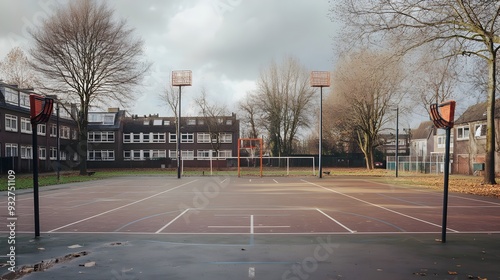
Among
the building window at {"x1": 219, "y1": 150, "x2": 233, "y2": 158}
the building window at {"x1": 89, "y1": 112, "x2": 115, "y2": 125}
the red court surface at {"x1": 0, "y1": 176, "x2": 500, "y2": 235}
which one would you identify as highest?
the building window at {"x1": 89, "y1": 112, "x2": 115, "y2": 125}

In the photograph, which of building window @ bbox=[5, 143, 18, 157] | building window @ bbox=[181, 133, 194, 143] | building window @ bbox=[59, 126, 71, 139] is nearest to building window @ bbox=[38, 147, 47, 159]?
building window @ bbox=[59, 126, 71, 139]

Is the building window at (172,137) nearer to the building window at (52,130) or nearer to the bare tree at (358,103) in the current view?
the building window at (52,130)

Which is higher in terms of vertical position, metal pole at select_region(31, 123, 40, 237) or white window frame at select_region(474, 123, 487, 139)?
white window frame at select_region(474, 123, 487, 139)

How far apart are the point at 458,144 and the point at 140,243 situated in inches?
1871

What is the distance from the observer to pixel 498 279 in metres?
6.22

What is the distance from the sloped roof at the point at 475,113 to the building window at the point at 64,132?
51376 millimetres

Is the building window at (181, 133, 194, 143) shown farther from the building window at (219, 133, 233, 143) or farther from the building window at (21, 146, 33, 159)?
the building window at (21, 146, 33, 159)

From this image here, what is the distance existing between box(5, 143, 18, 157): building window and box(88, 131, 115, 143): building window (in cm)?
2976

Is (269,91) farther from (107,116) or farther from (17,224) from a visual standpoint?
(17,224)

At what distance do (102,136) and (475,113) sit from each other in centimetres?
5880

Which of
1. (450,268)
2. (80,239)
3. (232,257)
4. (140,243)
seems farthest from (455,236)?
(80,239)

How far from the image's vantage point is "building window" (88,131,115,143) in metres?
73.8

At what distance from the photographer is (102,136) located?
244ft

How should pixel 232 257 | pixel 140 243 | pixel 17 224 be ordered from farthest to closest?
pixel 17 224
pixel 140 243
pixel 232 257
